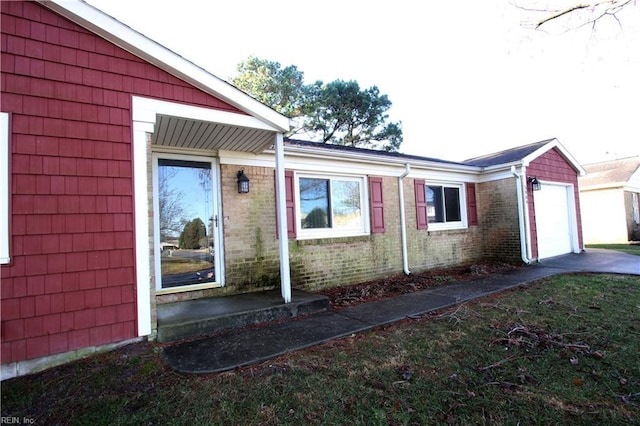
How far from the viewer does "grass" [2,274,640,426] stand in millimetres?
2148

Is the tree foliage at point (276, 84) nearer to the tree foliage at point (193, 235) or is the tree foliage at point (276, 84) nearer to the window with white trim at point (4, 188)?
the tree foliage at point (193, 235)

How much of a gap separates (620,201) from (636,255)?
28.7ft

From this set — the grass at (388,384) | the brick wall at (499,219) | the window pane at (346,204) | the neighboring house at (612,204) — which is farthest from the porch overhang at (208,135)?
the neighboring house at (612,204)

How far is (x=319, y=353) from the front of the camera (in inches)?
125

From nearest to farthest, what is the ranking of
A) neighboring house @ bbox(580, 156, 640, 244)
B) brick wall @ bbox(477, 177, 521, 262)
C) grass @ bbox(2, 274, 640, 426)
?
grass @ bbox(2, 274, 640, 426)
brick wall @ bbox(477, 177, 521, 262)
neighboring house @ bbox(580, 156, 640, 244)

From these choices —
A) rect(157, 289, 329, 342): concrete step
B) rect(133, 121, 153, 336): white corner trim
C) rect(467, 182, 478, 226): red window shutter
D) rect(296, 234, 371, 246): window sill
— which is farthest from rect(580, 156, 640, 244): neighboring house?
rect(133, 121, 153, 336): white corner trim

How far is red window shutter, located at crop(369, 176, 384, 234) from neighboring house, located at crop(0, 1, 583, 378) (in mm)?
38

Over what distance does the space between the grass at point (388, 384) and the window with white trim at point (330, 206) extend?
9.45ft

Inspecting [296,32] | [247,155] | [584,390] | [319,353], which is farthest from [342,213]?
[296,32]

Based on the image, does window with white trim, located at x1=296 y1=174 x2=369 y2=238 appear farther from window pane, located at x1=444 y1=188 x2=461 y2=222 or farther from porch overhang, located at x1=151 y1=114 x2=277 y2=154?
window pane, located at x1=444 y1=188 x2=461 y2=222

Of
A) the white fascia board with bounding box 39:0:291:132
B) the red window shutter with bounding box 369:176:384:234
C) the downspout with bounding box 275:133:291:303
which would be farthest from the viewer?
the red window shutter with bounding box 369:176:384:234

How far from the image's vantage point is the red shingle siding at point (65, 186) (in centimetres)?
290

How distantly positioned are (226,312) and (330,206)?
10.6 feet

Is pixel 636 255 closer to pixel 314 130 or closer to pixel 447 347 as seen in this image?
pixel 447 347
